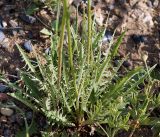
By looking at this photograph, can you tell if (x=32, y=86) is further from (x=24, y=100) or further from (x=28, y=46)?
(x=28, y=46)

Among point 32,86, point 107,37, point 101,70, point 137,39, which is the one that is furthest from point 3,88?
point 137,39

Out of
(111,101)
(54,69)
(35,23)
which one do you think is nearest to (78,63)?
(54,69)

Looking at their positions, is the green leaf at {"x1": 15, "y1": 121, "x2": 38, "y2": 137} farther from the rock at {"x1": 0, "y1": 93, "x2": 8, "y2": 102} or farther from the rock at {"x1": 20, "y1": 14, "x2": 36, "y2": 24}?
the rock at {"x1": 20, "y1": 14, "x2": 36, "y2": 24}

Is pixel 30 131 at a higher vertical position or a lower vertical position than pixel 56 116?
lower

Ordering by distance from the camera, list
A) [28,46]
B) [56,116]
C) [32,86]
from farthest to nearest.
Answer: [28,46] → [32,86] → [56,116]

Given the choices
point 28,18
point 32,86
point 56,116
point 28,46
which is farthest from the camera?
point 28,18

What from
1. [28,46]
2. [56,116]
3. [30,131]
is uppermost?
[28,46]

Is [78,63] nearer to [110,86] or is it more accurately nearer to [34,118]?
[110,86]

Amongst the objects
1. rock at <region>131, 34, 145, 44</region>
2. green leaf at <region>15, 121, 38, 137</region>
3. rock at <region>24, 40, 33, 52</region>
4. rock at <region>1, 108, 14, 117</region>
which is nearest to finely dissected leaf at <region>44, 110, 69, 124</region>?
green leaf at <region>15, 121, 38, 137</region>

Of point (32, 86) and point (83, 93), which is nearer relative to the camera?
point (83, 93)
